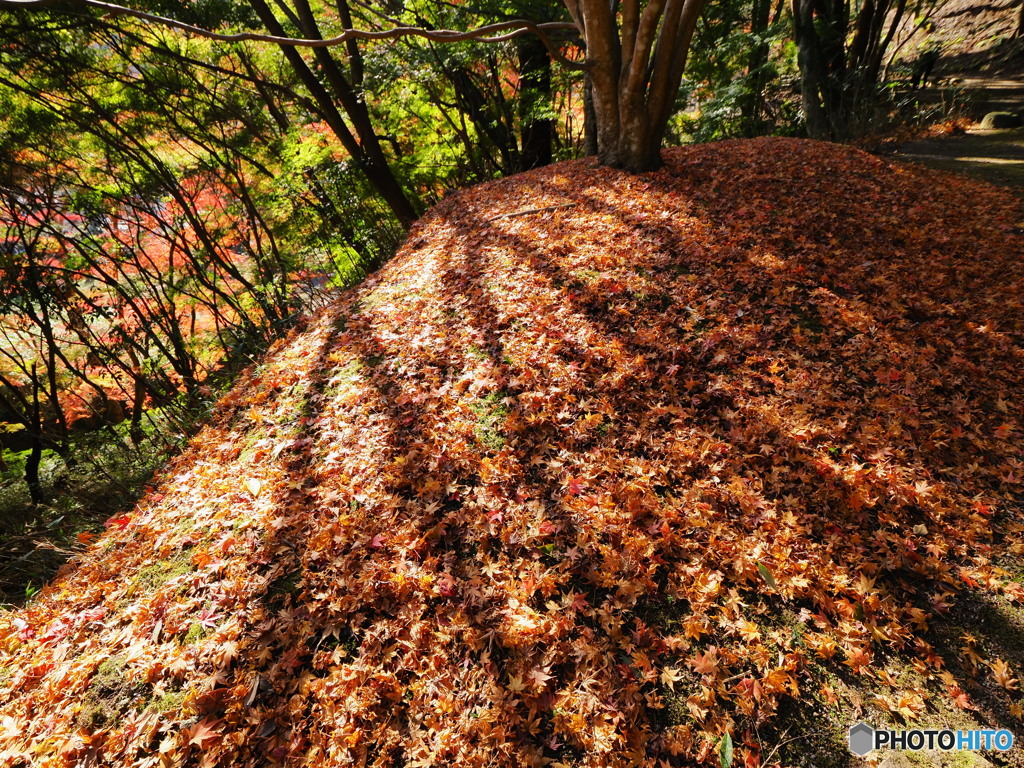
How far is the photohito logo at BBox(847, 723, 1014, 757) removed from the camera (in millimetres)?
2078

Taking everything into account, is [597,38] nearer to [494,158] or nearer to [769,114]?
[494,158]

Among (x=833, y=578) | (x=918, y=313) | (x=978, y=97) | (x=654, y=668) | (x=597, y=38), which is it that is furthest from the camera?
(x=978, y=97)

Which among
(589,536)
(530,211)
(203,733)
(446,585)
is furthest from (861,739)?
(530,211)

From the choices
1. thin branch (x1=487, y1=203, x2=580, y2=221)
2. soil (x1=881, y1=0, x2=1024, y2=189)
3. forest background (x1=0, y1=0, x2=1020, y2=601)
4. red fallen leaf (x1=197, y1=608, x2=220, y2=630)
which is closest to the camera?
red fallen leaf (x1=197, y1=608, x2=220, y2=630)

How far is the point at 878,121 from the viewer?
982 centimetres

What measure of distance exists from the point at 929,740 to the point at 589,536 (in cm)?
185

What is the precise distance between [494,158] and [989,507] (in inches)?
559

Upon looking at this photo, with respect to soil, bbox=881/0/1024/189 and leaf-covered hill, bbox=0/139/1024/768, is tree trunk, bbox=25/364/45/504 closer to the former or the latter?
leaf-covered hill, bbox=0/139/1024/768

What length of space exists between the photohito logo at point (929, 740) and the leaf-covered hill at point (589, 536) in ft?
0.29

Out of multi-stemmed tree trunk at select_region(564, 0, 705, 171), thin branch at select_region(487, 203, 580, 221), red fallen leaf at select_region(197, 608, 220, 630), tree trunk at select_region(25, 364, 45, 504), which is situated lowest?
tree trunk at select_region(25, 364, 45, 504)

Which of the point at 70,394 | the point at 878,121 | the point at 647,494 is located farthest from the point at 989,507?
the point at 70,394

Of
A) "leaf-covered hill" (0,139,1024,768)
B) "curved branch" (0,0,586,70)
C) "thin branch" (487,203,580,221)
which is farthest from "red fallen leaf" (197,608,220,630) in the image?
"thin branch" (487,203,580,221)

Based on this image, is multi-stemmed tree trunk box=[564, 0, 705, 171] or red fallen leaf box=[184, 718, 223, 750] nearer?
red fallen leaf box=[184, 718, 223, 750]

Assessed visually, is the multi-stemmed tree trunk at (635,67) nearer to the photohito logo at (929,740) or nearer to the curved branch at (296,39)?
the curved branch at (296,39)
